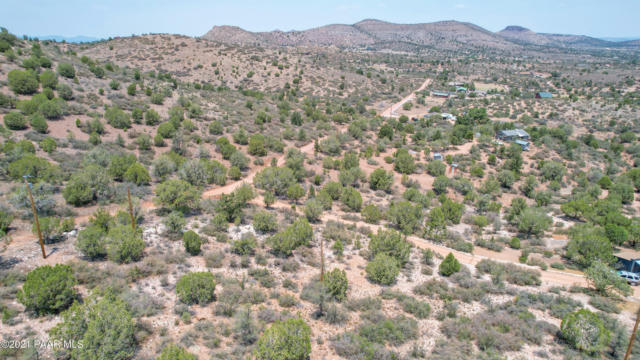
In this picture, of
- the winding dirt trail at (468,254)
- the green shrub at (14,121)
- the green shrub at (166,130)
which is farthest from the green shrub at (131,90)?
the winding dirt trail at (468,254)

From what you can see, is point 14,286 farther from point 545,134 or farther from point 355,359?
point 545,134

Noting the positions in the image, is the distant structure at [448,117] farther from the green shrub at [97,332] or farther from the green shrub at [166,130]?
the green shrub at [97,332]

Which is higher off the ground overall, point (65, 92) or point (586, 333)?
point (65, 92)

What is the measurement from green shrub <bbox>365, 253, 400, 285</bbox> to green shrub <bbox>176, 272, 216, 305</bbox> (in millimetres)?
9372

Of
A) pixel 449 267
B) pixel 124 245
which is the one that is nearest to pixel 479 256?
pixel 449 267

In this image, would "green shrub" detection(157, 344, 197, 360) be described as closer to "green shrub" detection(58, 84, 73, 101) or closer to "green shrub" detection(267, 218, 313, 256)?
"green shrub" detection(267, 218, 313, 256)

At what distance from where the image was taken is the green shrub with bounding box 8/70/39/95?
3844 cm

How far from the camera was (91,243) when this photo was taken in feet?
60.3

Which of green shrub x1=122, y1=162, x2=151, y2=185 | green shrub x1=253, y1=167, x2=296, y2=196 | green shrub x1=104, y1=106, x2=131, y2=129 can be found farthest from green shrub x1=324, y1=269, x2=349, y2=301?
green shrub x1=104, y1=106, x2=131, y2=129

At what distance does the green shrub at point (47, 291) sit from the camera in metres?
14.3

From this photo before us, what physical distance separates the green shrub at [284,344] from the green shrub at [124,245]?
400 inches

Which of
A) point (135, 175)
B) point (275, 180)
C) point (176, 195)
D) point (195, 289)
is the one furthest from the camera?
point (275, 180)

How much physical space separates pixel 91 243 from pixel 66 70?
39.9 meters

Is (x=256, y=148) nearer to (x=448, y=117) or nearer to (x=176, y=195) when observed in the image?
(x=176, y=195)
